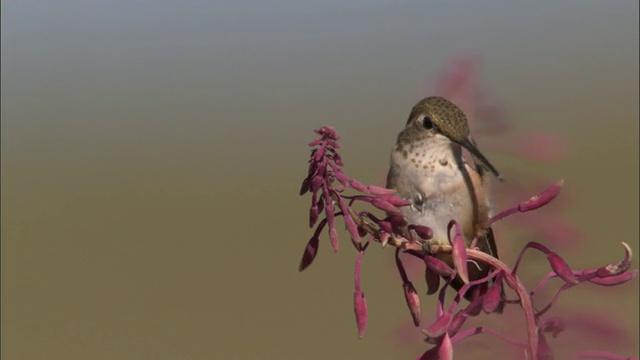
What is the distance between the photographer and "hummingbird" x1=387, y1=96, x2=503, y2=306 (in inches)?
77.3

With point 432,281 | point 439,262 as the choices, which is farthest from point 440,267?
point 432,281

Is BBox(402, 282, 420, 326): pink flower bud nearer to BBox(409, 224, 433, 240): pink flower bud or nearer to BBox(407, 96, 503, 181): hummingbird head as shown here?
BBox(409, 224, 433, 240): pink flower bud

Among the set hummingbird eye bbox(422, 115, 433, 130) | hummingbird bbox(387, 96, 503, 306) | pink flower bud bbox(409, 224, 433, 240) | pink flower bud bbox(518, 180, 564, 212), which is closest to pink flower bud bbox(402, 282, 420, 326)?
pink flower bud bbox(409, 224, 433, 240)

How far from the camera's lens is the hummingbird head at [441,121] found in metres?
1.87

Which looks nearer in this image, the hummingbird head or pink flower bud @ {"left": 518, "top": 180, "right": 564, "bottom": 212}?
pink flower bud @ {"left": 518, "top": 180, "right": 564, "bottom": 212}

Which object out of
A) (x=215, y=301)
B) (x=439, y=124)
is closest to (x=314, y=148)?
(x=439, y=124)

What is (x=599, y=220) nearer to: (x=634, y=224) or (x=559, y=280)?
(x=634, y=224)

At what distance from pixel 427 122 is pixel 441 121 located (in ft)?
0.28

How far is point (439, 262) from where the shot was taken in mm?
1301

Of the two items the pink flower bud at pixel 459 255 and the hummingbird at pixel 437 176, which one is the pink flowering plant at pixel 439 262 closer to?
the pink flower bud at pixel 459 255

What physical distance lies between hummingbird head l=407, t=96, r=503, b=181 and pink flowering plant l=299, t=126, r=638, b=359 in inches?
16.9

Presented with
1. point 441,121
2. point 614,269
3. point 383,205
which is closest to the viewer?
point 614,269

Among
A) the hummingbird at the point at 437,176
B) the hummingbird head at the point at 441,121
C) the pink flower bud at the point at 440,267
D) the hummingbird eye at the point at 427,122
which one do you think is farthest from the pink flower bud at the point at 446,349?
the hummingbird eye at the point at 427,122

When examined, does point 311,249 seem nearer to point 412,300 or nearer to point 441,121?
point 412,300
